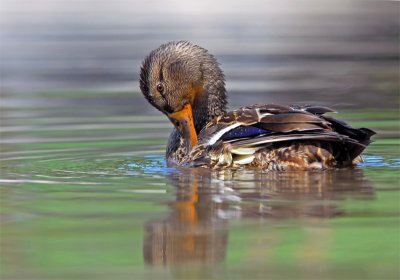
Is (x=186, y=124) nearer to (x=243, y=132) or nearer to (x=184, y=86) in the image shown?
(x=184, y=86)

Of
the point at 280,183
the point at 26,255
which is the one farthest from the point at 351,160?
the point at 26,255

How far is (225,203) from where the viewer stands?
866cm

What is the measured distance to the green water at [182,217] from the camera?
22.3 ft

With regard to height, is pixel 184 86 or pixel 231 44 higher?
pixel 231 44

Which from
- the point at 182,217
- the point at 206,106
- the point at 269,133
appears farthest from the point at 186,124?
the point at 182,217

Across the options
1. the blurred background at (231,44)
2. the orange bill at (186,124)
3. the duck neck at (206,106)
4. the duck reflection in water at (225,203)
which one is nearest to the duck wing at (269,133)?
the duck reflection in water at (225,203)

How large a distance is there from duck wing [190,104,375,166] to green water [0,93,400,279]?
183 millimetres

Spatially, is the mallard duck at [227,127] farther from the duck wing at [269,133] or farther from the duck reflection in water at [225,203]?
the duck reflection in water at [225,203]

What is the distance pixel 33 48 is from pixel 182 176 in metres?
15.4

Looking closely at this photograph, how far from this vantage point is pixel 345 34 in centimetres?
2684

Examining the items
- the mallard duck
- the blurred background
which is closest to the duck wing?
the mallard duck

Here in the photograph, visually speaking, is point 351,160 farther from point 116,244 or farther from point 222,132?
point 116,244

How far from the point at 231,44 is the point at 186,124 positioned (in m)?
13.6

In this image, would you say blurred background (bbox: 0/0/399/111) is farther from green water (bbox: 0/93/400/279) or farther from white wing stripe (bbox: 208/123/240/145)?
white wing stripe (bbox: 208/123/240/145)
